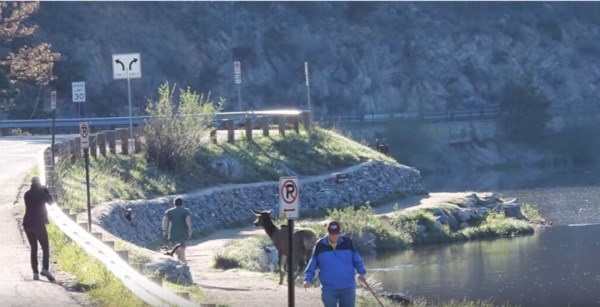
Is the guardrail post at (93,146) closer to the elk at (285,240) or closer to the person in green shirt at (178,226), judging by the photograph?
the person in green shirt at (178,226)

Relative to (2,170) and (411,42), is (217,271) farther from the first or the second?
(411,42)

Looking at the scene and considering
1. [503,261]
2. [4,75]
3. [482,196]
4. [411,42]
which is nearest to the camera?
[503,261]

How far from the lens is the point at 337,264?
608 inches

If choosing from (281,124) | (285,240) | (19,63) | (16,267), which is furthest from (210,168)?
(16,267)

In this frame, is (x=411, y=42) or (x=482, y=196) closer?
(x=482, y=196)

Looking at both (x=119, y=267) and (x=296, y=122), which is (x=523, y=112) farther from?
(x=119, y=267)

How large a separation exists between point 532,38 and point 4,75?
183 ft

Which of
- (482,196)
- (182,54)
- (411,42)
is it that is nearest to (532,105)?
(411,42)

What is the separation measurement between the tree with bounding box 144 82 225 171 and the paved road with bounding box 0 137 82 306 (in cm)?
468

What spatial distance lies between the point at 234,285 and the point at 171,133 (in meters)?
Answer: 17.2

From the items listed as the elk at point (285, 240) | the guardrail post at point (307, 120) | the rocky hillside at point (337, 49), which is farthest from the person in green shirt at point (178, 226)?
the rocky hillside at point (337, 49)

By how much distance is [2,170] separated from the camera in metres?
35.6

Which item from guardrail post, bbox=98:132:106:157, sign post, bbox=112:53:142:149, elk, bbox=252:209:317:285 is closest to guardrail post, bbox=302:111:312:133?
guardrail post, bbox=98:132:106:157

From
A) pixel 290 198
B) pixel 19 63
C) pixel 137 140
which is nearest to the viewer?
pixel 290 198
